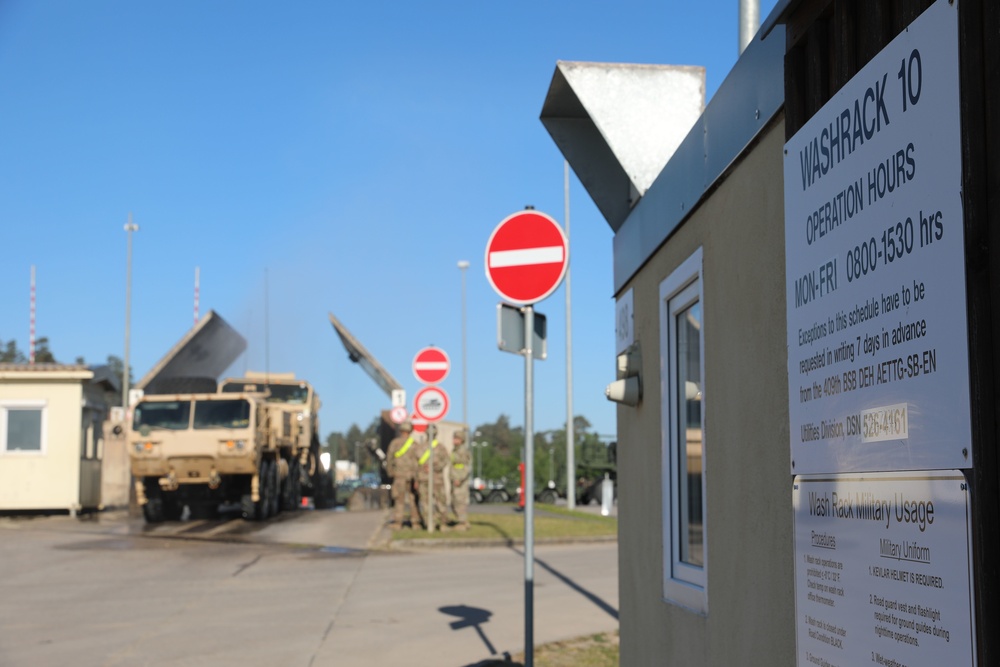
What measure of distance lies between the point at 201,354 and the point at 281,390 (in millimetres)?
2176

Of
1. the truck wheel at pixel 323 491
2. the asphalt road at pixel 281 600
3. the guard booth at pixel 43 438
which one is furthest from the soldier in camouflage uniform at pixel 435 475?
the truck wheel at pixel 323 491

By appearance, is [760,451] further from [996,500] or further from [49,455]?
[49,455]

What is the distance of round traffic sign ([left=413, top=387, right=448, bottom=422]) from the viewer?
16828 mm

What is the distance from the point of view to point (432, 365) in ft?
53.5

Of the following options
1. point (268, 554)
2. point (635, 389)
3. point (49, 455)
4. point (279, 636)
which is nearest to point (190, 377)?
point (49, 455)

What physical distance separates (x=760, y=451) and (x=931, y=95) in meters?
1.49

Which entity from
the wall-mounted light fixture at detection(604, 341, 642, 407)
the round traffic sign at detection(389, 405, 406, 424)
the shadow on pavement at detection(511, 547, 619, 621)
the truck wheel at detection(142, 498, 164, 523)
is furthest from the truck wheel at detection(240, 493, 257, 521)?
the wall-mounted light fixture at detection(604, 341, 642, 407)

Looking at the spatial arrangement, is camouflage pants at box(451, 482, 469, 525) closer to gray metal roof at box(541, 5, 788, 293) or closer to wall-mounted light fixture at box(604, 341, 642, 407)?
gray metal roof at box(541, 5, 788, 293)

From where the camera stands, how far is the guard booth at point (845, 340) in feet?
6.43

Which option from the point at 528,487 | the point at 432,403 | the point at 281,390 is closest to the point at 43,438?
the point at 281,390

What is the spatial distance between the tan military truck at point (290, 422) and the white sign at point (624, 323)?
1961 centimetres

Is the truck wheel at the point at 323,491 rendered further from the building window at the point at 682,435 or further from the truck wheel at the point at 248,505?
the building window at the point at 682,435

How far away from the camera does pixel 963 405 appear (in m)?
1.96

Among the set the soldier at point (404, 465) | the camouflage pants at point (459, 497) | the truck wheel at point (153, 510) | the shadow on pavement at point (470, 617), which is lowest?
the shadow on pavement at point (470, 617)
